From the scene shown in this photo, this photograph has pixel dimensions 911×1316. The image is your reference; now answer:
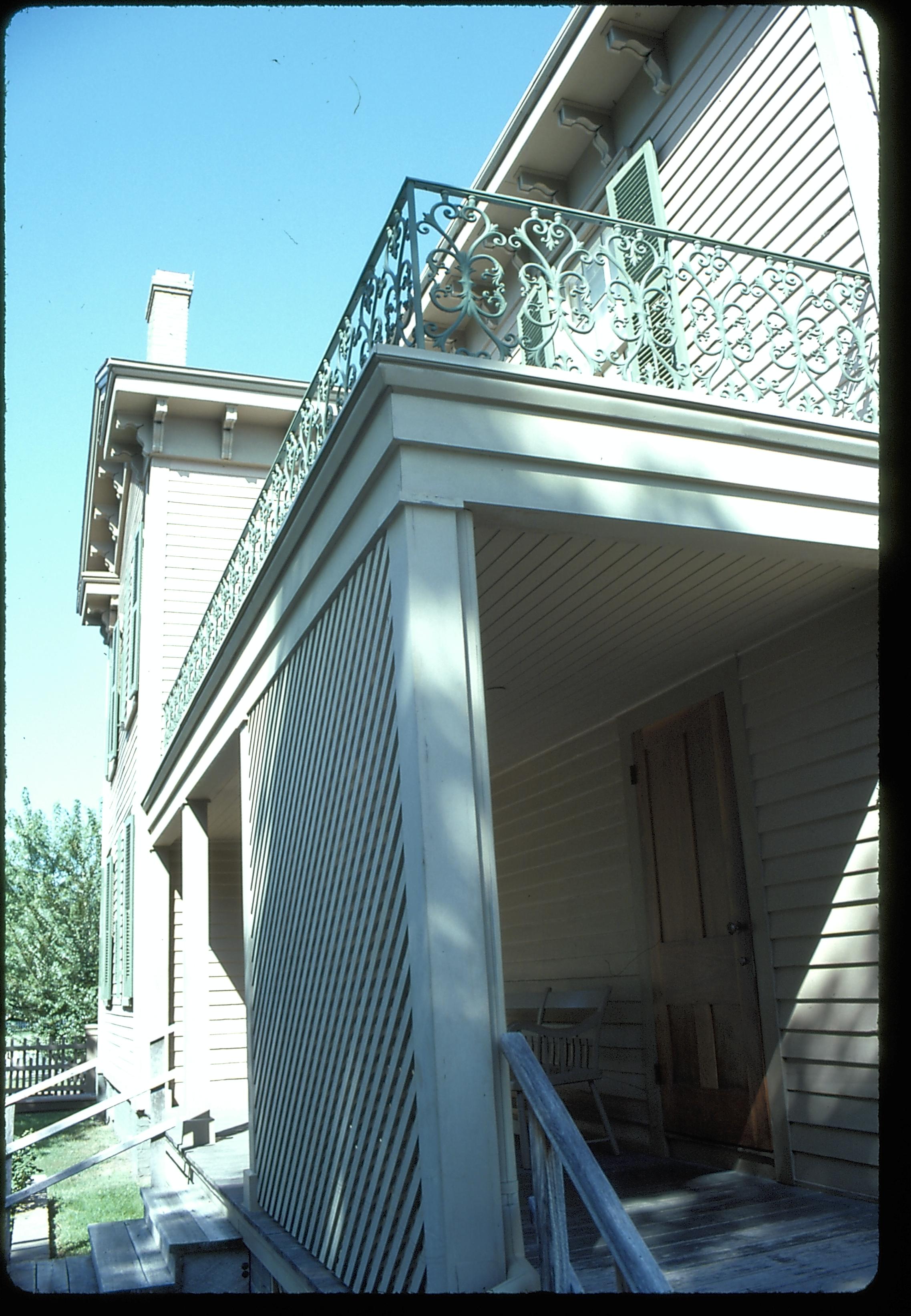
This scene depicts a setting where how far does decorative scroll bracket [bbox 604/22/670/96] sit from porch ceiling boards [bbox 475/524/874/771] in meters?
3.79

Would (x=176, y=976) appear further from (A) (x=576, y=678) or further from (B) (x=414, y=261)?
(B) (x=414, y=261)

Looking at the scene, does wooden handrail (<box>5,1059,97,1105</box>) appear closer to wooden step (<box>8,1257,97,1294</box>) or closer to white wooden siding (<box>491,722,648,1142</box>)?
wooden step (<box>8,1257,97,1294</box>)

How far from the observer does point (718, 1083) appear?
5754 millimetres

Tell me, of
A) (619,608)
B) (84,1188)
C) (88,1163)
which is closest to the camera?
(619,608)

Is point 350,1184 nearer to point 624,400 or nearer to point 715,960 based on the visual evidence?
point 715,960

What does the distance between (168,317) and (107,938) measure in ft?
27.5

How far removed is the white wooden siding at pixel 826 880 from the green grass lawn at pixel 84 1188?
227 inches

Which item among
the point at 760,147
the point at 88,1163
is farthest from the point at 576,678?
the point at 88,1163

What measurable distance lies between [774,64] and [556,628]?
11.2 feet

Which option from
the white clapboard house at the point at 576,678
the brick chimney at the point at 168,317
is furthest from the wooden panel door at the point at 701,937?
the brick chimney at the point at 168,317

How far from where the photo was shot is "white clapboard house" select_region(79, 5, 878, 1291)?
136 inches

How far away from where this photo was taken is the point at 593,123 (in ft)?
24.8

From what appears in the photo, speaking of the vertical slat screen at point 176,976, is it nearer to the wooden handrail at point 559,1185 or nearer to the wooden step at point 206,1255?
the wooden step at point 206,1255
